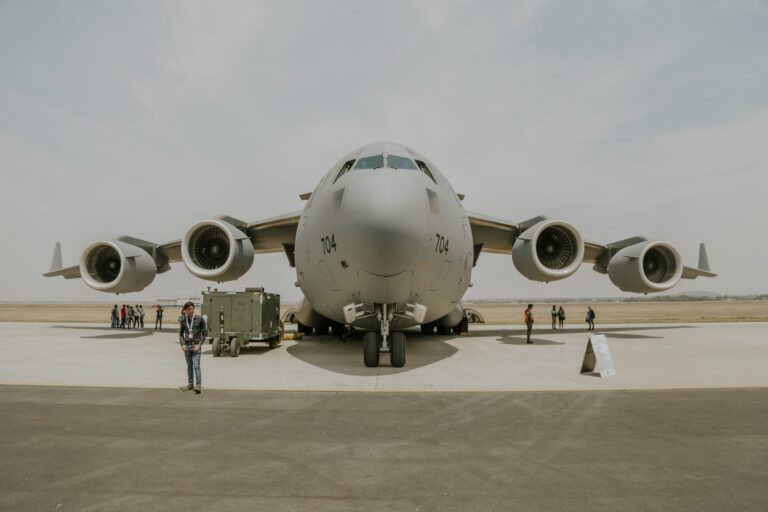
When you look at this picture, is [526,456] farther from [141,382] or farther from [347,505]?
[141,382]

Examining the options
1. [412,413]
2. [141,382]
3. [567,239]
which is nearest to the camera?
[412,413]

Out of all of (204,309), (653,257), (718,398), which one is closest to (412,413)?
(718,398)

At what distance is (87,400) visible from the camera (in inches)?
247

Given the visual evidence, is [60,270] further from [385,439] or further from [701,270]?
[701,270]

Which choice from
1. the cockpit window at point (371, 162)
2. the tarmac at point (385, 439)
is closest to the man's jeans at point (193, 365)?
the tarmac at point (385, 439)

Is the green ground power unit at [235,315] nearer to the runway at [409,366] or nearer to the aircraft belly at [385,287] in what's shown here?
the runway at [409,366]

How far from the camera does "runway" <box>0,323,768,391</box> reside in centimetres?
759

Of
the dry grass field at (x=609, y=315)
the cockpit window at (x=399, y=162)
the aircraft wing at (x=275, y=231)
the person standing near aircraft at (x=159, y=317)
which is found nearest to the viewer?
the cockpit window at (x=399, y=162)

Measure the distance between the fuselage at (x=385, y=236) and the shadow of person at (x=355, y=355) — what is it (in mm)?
1004

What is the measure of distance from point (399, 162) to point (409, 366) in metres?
4.13

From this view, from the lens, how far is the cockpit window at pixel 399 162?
344 inches

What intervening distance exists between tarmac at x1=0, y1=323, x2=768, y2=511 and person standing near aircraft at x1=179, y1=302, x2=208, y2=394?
0.37m

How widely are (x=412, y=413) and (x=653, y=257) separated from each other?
1436cm

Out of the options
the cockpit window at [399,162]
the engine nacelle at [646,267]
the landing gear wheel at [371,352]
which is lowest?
the landing gear wheel at [371,352]
